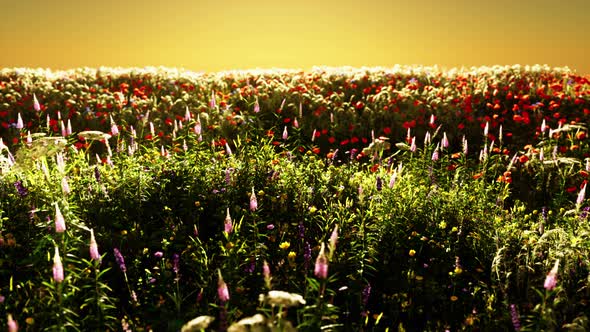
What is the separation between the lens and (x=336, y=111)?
34.4ft

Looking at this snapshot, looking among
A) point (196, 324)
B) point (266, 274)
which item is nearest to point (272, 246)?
point (266, 274)

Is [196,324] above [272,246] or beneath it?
above

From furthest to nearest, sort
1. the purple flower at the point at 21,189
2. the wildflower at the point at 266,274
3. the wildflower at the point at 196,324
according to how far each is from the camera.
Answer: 1. the purple flower at the point at 21,189
2. the wildflower at the point at 266,274
3. the wildflower at the point at 196,324

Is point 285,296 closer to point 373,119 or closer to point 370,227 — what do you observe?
point 370,227

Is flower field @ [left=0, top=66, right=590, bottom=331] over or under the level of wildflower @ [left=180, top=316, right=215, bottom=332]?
under

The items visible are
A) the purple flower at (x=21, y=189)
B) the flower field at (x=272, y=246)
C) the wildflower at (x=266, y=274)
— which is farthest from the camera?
the purple flower at (x=21, y=189)

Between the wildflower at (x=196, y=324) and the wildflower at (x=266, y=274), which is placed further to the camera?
the wildflower at (x=266, y=274)

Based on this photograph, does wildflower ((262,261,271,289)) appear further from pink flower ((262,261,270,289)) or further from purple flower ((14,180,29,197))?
purple flower ((14,180,29,197))

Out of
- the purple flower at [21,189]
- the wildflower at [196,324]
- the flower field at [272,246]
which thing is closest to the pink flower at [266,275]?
the flower field at [272,246]

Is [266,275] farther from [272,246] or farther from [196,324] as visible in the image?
[272,246]

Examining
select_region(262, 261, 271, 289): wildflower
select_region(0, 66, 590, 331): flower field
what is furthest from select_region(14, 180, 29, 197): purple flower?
select_region(262, 261, 271, 289): wildflower

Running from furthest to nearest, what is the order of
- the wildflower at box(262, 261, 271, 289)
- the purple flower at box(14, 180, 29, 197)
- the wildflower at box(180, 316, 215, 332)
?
the purple flower at box(14, 180, 29, 197) → the wildflower at box(262, 261, 271, 289) → the wildflower at box(180, 316, 215, 332)

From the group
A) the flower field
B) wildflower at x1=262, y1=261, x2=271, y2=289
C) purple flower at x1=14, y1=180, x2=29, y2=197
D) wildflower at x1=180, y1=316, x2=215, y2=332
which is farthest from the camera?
purple flower at x1=14, y1=180, x2=29, y2=197

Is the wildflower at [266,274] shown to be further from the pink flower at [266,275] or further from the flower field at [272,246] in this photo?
the flower field at [272,246]
